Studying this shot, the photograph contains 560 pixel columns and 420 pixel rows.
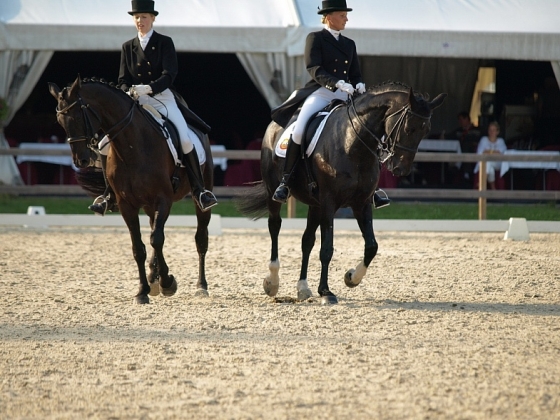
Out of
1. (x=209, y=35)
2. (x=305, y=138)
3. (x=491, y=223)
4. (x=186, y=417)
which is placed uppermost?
(x=209, y=35)

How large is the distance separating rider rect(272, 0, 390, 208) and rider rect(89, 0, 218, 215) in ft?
2.24

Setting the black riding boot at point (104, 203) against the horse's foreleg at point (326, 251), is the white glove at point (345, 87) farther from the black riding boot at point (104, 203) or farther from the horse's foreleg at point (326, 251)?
the black riding boot at point (104, 203)

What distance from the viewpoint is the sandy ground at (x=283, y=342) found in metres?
4.32

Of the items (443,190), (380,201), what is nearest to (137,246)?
(380,201)

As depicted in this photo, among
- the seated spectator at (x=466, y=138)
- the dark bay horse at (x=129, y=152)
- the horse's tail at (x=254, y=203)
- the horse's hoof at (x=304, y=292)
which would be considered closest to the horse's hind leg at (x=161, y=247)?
the dark bay horse at (x=129, y=152)

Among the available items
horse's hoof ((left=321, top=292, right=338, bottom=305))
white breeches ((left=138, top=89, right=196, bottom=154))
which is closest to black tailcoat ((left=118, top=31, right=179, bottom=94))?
white breeches ((left=138, top=89, right=196, bottom=154))

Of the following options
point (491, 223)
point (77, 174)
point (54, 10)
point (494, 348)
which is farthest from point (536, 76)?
point (494, 348)

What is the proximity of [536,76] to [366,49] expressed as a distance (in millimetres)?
6114

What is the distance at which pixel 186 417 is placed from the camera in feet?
13.4

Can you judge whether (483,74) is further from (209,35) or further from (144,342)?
(144,342)

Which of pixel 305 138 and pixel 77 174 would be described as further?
pixel 77 174

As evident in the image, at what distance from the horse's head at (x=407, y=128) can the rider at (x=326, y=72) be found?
0.72m

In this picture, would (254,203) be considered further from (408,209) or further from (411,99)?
(408,209)

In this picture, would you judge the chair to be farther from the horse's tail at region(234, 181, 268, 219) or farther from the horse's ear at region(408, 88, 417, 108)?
the horse's ear at region(408, 88, 417, 108)
